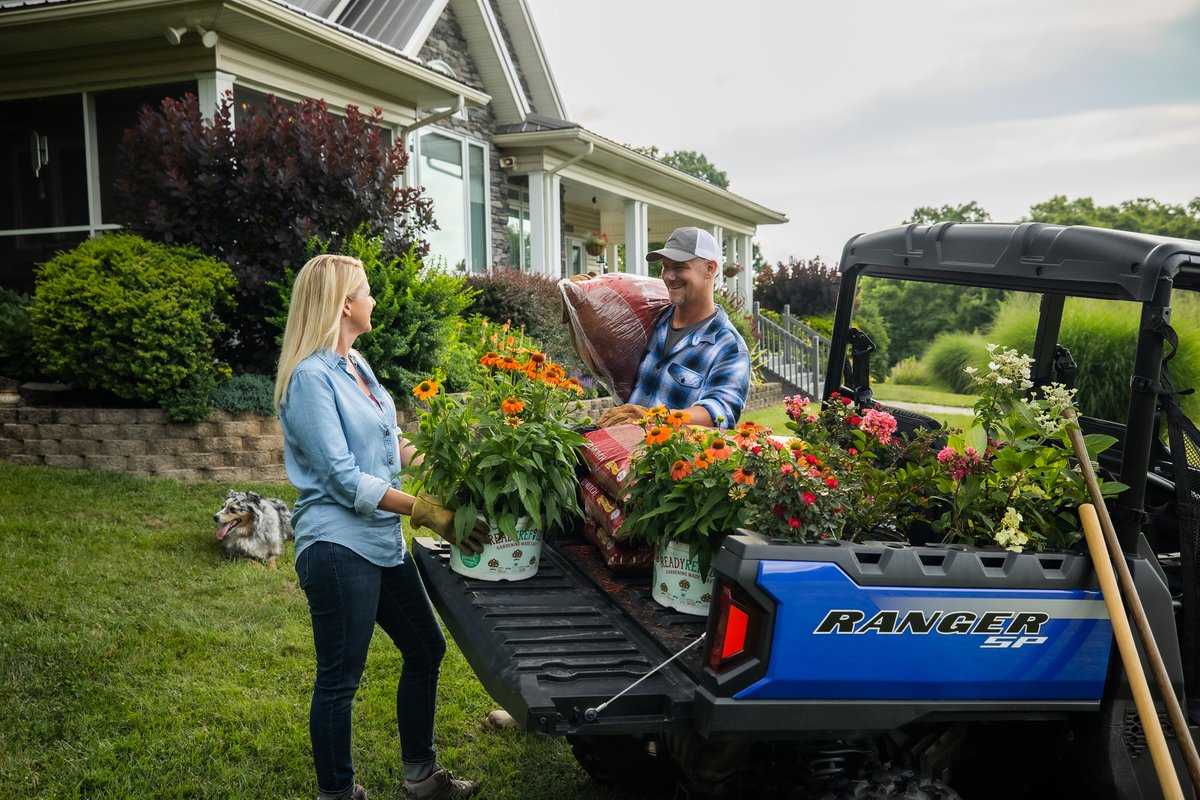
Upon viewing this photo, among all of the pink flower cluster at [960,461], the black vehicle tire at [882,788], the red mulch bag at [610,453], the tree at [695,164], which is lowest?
the black vehicle tire at [882,788]

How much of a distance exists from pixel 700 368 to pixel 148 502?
490 centimetres

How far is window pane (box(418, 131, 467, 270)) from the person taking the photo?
14.4 m

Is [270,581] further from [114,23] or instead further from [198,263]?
[114,23]

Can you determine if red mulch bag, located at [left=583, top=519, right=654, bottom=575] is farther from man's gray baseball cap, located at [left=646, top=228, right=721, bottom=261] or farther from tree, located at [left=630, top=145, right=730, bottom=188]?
tree, located at [left=630, top=145, right=730, bottom=188]

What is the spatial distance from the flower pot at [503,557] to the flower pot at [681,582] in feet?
1.52

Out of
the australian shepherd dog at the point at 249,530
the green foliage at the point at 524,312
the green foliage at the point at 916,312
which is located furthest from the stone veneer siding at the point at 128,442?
the green foliage at the point at 916,312

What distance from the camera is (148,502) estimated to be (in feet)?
23.5

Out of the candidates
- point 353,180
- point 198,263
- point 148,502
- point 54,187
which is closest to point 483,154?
point 54,187

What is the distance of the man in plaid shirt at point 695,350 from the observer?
3.82m

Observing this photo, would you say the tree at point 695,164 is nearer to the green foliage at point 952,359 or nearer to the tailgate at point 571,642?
the green foliage at point 952,359

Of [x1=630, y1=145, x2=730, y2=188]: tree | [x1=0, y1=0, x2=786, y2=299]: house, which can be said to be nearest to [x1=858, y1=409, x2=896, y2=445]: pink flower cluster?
[x1=0, y1=0, x2=786, y2=299]: house

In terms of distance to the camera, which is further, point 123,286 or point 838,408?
point 123,286

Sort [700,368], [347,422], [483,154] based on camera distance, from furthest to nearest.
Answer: [483,154] → [700,368] → [347,422]

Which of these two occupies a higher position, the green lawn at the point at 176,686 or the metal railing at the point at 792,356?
the metal railing at the point at 792,356
